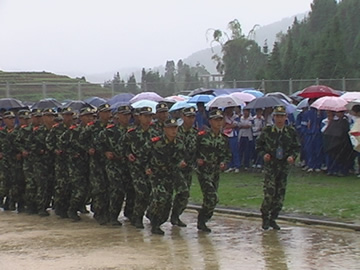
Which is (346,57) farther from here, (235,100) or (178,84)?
(235,100)

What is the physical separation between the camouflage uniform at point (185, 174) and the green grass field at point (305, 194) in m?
2.06

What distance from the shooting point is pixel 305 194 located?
14.7 meters

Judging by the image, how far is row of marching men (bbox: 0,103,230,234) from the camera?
1159cm

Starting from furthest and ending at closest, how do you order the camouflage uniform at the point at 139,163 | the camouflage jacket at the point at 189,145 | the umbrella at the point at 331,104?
the umbrella at the point at 331,104, the camouflage uniform at the point at 139,163, the camouflage jacket at the point at 189,145

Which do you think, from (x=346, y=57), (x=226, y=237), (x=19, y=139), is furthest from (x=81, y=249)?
(x=346, y=57)

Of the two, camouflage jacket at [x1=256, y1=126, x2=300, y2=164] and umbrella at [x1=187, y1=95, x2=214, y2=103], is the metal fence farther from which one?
camouflage jacket at [x1=256, y1=126, x2=300, y2=164]

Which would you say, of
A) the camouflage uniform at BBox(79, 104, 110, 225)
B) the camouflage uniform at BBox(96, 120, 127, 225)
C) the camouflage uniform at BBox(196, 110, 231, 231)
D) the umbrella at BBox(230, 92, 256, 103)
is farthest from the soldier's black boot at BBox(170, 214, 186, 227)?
the umbrella at BBox(230, 92, 256, 103)

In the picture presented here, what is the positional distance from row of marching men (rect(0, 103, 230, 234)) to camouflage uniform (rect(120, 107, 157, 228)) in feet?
0.05

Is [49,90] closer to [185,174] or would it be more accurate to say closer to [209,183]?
[185,174]

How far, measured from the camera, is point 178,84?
3466cm

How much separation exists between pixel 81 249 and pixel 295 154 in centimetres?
357

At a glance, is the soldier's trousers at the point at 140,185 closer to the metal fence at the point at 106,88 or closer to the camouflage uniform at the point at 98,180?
the camouflage uniform at the point at 98,180

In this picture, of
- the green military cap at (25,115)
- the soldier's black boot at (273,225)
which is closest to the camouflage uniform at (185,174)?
the soldier's black boot at (273,225)

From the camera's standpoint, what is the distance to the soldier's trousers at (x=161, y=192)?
11461mm
